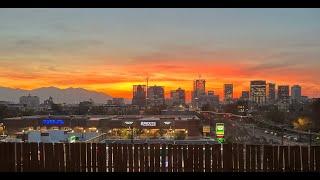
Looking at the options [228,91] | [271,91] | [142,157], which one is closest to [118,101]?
[228,91]

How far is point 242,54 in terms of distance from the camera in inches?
340

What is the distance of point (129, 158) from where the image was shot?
4.99 metres

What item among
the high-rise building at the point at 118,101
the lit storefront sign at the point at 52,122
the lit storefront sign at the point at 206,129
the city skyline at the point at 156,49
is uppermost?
the city skyline at the point at 156,49

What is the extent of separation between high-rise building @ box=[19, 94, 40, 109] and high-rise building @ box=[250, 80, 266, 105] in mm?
5692

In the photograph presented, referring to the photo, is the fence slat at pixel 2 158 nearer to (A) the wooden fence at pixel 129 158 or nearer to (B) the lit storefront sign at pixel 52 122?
(A) the wooden fence at pixel 129 158

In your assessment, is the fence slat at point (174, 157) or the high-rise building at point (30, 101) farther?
the high-rise building at point (30, 101)

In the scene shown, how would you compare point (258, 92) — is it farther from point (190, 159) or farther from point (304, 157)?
point (190, 159)

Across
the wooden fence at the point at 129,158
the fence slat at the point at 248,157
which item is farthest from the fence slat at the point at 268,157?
the fence slat at the point at 248,157

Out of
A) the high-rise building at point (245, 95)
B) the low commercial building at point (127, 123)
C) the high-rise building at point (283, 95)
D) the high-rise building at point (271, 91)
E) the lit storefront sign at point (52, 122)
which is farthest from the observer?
the lit storefront sign at point (52, 122)

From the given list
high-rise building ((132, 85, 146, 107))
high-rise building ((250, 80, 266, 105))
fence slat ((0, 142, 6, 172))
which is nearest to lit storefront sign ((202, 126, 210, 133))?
high-rise building ((250, 80, 266, 105))

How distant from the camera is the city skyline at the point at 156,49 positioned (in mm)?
6957

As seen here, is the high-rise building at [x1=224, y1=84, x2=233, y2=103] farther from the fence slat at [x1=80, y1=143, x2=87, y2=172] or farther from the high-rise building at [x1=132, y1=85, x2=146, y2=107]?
the fence slat at [x1=80, y1=143, x2=87, y2=172]

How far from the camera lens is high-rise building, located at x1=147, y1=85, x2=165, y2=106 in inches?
428

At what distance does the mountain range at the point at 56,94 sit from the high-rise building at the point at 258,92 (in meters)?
3.96
